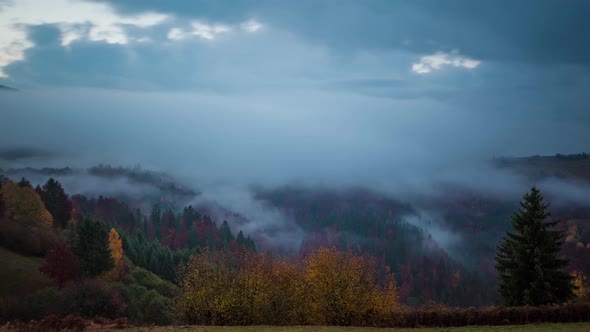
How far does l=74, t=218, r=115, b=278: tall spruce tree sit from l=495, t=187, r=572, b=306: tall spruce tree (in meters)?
80.1

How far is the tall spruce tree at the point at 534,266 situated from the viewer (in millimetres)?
52156

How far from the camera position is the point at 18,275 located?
8994 centimetres

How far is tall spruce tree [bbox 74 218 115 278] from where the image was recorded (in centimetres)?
10025

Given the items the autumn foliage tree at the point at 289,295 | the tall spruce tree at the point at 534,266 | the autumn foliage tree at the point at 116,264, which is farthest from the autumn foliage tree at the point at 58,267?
the tall spruce tree at the point at 534,266

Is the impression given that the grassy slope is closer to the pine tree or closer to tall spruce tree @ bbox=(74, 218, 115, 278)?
tall spruce tree @ bbox=(74, 218, 115, 278)

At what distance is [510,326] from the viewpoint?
3859 cm

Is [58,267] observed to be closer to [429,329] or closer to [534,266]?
[429,329]

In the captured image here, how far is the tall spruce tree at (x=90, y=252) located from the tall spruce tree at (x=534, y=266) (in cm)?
8007

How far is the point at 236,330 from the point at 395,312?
599 inches

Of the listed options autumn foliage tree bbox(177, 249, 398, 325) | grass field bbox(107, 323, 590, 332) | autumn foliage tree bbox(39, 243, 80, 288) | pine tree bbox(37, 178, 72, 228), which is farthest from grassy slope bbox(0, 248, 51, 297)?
grass field bbox(107, 323, 590, 332)

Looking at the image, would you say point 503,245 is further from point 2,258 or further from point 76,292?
point 2,258

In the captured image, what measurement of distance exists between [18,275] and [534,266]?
88.4 metres

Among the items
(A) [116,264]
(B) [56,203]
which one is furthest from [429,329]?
(B) [56,203]

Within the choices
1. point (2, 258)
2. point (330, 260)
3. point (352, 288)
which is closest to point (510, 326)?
point (352, 288)
